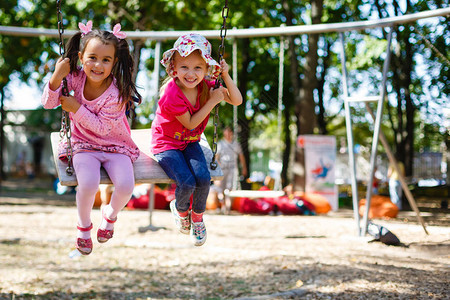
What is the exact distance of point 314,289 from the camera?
5277 mm

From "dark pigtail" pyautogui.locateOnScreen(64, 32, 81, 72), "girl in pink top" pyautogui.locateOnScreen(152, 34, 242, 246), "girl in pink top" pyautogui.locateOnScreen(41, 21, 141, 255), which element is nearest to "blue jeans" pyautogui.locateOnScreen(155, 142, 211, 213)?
"girl in pink top" pyautogui.locateOnScreen(152, 34, 242, 246)

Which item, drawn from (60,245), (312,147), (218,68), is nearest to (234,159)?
(312,147)

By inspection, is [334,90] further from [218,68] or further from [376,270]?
[218,68]

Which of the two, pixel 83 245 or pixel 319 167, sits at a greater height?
pixel 319 167

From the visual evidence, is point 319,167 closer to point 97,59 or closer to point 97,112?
point 97,112

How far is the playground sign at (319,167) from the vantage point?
481 inches

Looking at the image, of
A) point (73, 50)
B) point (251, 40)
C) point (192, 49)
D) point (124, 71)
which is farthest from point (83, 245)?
point (251, 40)

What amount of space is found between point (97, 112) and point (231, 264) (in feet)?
12.1

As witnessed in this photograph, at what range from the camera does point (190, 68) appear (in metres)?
3.43

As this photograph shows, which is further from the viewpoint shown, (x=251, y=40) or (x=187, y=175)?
(x=251, y=40)

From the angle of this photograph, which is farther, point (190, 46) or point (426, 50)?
point (426, 50)

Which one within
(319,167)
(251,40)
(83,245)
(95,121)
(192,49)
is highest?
(251,40)

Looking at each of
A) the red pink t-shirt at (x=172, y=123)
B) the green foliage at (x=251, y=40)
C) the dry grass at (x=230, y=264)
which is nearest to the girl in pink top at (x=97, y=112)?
the red pink t-shirt at (x=172, y=123)

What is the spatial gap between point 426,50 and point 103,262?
39.1 ft
